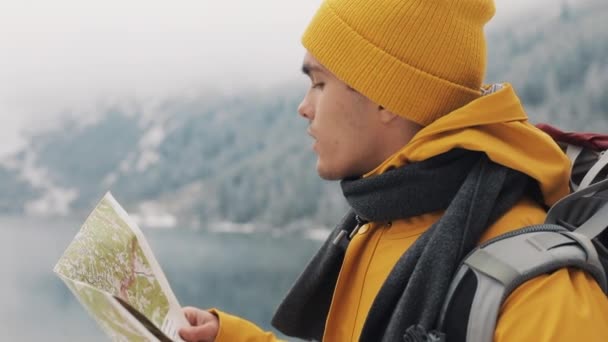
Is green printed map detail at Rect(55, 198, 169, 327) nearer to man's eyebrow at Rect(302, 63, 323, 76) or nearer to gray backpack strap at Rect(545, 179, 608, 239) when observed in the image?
man's eyebrow at Rect(302, 63, 323, 76)

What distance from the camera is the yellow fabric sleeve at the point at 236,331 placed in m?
0.85

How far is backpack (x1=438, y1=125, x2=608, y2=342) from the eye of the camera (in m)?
0.58

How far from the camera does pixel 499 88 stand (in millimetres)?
756

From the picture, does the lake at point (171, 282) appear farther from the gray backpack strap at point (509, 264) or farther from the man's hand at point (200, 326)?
the gray backpack strap at point (509, 264)

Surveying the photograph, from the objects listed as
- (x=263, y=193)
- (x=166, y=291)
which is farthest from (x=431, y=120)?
(x=263, y=193)

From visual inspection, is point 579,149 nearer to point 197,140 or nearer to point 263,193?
point 263,193

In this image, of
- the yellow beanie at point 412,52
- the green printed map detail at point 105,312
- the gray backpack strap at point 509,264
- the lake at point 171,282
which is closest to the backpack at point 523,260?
the gray backpack strap at point 509,264

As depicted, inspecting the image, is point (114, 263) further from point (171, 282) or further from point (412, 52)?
point (171, 282)

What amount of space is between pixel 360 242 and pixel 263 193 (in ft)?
41.7

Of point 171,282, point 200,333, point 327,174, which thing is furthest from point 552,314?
point 171,282

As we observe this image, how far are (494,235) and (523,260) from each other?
0.25 ft

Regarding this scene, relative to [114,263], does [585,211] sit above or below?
below

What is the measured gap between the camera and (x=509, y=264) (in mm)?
591

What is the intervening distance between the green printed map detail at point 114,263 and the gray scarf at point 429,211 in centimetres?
22
